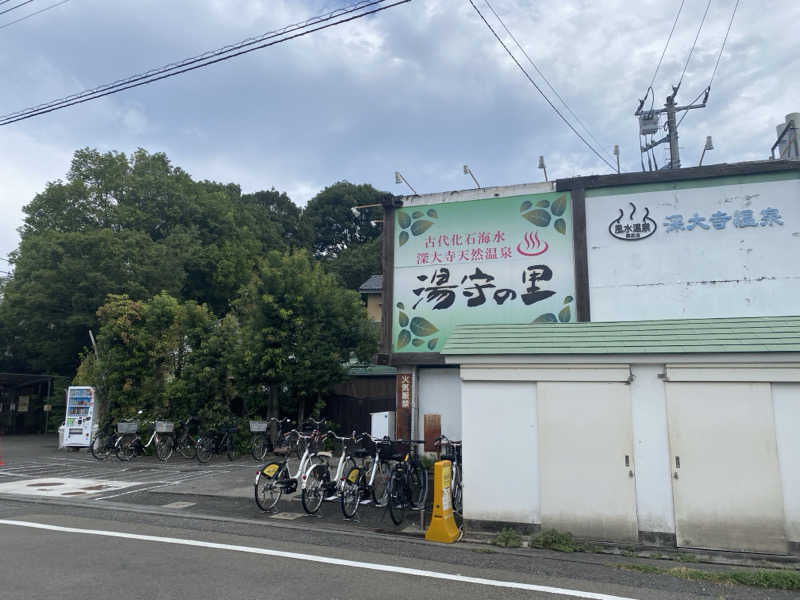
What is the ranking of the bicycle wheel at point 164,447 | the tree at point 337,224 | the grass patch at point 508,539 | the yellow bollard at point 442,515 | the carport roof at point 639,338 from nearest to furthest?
the grass patch at point 508,539, the carport roof at point 639,338, the yellow bollard at point 442,515, the bicycle wheel at point 164,447, the tree at point 337,224

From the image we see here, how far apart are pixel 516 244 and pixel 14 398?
25.9 m

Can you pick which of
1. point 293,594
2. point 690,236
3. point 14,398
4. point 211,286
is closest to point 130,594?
point 293,594

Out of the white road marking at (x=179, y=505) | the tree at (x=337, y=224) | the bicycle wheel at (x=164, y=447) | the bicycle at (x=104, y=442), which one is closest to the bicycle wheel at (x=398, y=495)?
the white road marking at (x=179, y=505)

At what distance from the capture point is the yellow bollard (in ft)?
25.2

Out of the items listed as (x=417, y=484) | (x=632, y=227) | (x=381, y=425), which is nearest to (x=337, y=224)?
(x=381, y=425)

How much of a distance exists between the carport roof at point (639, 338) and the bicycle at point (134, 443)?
36.8 ft

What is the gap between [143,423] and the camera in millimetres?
17125

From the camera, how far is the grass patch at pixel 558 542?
7.18 metres

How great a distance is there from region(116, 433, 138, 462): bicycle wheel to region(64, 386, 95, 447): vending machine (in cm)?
278

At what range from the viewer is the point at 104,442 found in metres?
17.2

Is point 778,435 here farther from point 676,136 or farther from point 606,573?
point 676,136

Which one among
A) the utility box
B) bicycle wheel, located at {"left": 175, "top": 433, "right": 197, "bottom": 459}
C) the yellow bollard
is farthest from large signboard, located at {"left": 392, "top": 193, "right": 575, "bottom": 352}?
bicycle wheel, located at {"left": 175, "top": 433, "right": 197, "bottom": 459}

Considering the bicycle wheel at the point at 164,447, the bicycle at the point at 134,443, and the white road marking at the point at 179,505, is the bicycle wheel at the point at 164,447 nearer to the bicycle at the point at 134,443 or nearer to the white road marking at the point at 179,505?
the bicycle at the point at 134,443

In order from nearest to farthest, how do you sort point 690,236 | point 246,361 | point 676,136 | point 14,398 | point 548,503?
1. point 548,503
2. point 690,236
3. point 246,361
4. point 676,136
5. point 14,398
